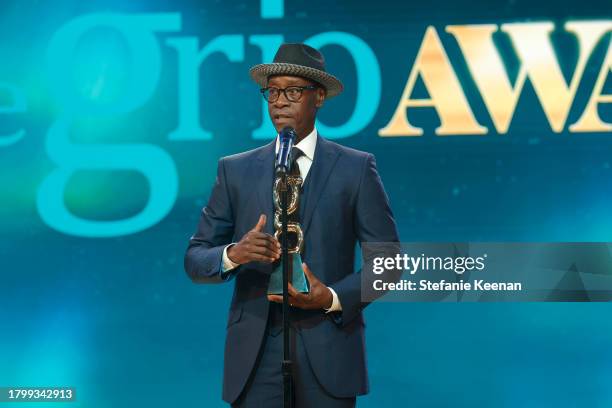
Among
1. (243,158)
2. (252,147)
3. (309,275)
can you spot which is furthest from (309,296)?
(252,147)

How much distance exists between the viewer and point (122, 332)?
4535 mm

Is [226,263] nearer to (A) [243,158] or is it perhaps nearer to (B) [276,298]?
(B) [276,298]

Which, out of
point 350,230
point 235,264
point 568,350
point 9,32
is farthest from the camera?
point 9,32

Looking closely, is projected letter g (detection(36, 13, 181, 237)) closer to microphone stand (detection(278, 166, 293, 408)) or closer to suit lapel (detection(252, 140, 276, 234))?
suit lapel (detection(252, 140, 276, 234))

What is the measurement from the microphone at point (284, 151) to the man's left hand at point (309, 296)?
34 cm

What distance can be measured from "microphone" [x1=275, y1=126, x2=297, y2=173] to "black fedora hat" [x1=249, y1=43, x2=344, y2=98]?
0.37 metres

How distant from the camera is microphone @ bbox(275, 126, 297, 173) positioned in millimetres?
2305

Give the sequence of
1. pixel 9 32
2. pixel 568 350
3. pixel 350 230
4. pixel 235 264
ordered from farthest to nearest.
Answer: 1. pixel 9 32
2. pixel 568 350
3. pixel 350 230
4. pixel 235 264

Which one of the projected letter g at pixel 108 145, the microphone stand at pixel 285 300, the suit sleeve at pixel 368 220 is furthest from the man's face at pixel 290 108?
the projected letter g at pixel 108 145

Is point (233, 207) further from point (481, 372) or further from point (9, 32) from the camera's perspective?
point (9, 32)

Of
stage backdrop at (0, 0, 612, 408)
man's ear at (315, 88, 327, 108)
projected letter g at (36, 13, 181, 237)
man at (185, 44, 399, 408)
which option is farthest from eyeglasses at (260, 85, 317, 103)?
projected letter g at (36, 13, 181, 237)

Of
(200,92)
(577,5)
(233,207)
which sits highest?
(577,5)

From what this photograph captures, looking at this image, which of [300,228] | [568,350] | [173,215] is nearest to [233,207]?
[300,228]

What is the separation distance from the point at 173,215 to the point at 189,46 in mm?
861
